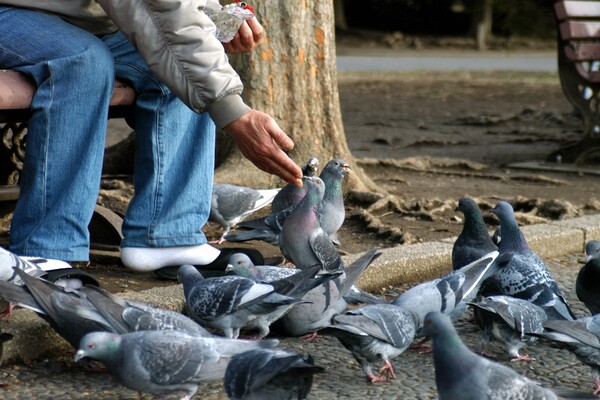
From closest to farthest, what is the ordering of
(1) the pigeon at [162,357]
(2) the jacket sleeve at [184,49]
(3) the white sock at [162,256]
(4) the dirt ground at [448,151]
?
(1) the pigeon at [162,357]
(2) the jacket sleeve at [184,49]
(3) the white sock at [162,256]
(4) the dirt ground at [448,151]

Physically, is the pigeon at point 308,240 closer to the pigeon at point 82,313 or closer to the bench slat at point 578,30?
the pigeon at point 82,313

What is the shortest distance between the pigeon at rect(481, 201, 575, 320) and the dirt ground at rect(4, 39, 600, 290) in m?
1.23

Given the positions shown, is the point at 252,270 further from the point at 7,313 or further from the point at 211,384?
the point at 7,313

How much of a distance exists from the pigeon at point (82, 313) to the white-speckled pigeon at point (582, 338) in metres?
1.21

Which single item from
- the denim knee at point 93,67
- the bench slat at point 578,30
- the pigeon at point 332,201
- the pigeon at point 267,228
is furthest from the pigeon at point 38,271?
the bench slat at point 578,30

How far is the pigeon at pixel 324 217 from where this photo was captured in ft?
17.4

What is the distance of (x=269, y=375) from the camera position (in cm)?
302

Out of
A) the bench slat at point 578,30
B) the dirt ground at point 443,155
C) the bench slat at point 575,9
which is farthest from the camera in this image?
the bench slat at point 575,9

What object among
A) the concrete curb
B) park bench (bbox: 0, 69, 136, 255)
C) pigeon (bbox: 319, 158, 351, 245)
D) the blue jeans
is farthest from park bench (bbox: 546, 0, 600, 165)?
the blue jeans

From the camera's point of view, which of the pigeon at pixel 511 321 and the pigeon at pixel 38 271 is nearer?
the pigeon at pixel 38 271

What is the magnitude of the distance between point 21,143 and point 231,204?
1123 mm

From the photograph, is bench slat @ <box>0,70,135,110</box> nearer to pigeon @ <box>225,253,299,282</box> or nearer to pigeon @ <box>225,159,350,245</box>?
pigeon @ <box>225,253,299,282</box>

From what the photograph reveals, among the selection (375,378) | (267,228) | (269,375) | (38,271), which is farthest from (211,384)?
(267,228)

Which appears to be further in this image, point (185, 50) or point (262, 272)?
point (262, 272)
